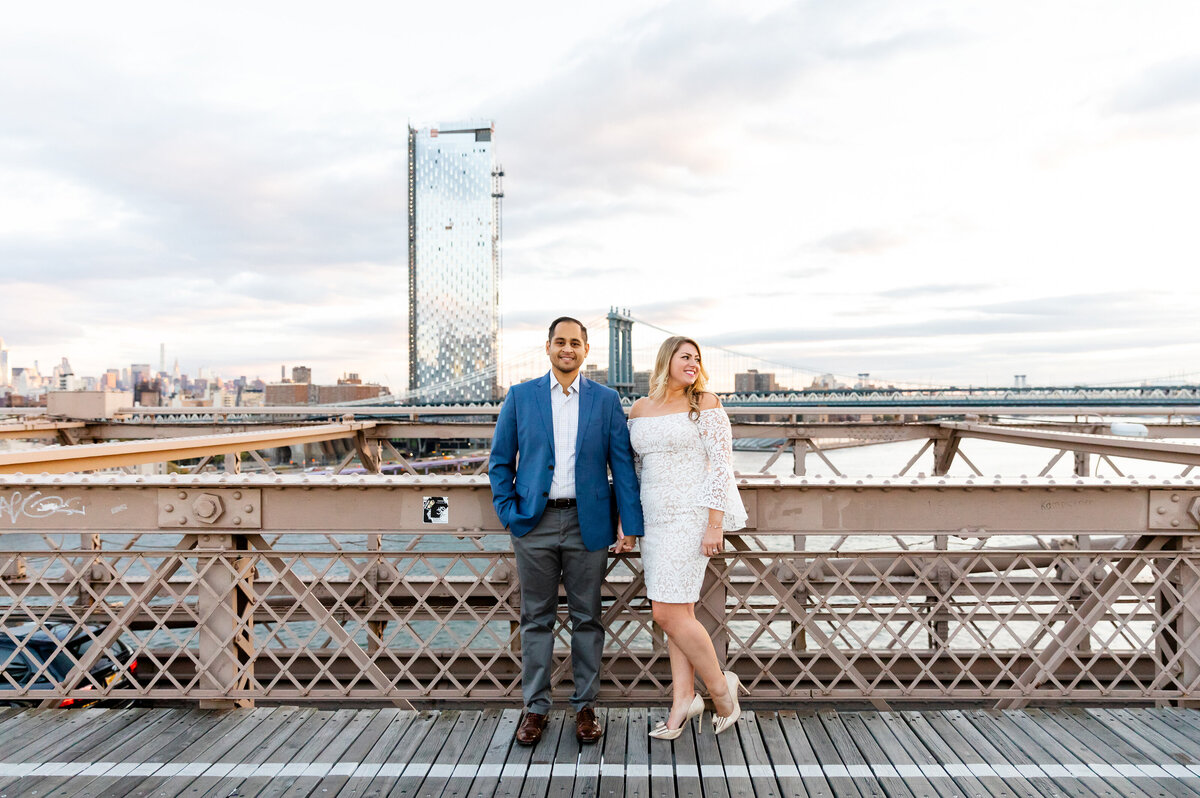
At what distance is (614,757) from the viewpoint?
7.51 ft

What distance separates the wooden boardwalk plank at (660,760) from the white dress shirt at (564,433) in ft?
3.03

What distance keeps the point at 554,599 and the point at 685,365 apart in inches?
38.9

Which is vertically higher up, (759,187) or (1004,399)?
(759,187)

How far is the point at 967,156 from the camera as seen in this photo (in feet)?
111

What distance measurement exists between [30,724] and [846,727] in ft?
10.2

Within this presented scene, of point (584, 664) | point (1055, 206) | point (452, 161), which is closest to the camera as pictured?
point (584, 664)

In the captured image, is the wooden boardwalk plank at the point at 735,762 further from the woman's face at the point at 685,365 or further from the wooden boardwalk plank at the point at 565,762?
the woman's face at the point at 685,365

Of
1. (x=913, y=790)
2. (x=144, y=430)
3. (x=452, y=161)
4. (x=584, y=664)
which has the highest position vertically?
(x=452, y=161)

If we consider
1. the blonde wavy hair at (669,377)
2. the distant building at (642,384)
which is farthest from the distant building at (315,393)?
the blonde wavy hair at (669,377)

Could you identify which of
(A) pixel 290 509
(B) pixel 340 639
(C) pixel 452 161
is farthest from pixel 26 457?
(C) pixel 452 161

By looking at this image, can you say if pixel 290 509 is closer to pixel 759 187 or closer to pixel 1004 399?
pixel 1004 399

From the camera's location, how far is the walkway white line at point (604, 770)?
218 centimetres

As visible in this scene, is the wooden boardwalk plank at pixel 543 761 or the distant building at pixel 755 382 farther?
the distant building at pixel 755 382

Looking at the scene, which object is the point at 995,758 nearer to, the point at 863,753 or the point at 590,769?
the point at 863,753
